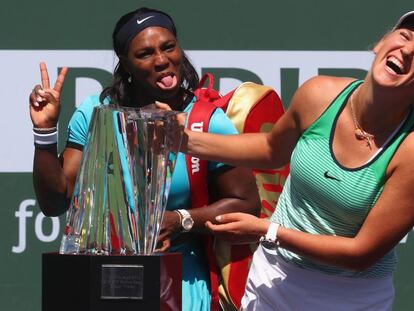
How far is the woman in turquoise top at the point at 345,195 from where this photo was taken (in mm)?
3146

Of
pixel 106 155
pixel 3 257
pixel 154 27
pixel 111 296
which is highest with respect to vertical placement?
pixel 154 27

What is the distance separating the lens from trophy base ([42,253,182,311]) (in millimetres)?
2979

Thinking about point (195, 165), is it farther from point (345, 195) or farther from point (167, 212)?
point (345, 195)

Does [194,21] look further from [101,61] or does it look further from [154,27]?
Result: [154,27]

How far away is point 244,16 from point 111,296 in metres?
2.25

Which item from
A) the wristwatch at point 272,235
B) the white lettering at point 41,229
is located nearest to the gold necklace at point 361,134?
the wristwatch at point 272,235

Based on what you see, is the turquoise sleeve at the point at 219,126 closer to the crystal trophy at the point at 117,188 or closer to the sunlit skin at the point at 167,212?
the sunlit skin at the point at 167,212

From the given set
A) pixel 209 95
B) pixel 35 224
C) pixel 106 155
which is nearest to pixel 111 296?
pixel 106 155

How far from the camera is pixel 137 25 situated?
383 centimetres

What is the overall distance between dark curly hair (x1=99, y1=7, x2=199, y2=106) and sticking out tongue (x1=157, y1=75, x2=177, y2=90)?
0.38 feet

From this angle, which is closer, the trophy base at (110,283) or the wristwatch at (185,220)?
the trophy base at (110,283)

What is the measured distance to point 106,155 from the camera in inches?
122

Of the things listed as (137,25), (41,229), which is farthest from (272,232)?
(41,229)

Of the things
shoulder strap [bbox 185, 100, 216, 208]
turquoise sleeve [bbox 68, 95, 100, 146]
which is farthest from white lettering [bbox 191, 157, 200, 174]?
turquoise sleeve [bbox 68, 95, 100, 146]
